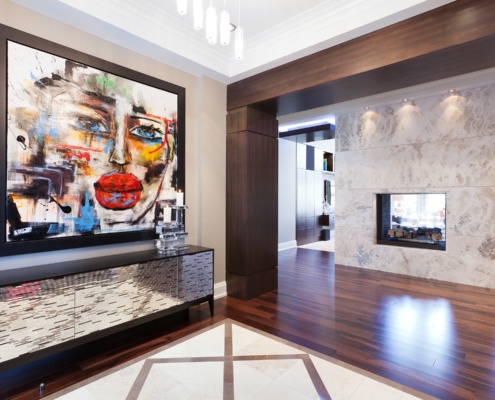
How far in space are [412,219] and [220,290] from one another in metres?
3.77

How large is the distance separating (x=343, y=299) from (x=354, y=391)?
1.85 meters

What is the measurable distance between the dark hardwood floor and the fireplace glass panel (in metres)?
0.88

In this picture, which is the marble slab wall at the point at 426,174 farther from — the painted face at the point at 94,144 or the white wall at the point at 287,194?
the painted face at the point at 94,144

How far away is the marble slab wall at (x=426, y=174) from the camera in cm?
442

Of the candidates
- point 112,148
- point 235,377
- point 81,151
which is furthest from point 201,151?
point 235,377

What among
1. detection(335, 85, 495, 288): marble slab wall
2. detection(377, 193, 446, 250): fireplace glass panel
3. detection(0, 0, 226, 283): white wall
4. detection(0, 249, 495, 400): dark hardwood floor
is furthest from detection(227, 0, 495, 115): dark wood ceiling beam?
detection(377, 193, 446, 250): fireplace glass panel

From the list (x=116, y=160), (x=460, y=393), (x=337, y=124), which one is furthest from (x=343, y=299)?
(x=337, y=124)

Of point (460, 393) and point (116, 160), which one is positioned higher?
point (116, 160)

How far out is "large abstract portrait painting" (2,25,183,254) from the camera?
2.32m

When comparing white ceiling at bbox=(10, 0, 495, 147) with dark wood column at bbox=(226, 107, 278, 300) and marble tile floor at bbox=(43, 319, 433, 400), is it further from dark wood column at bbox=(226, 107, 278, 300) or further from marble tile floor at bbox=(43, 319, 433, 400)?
marble tile floor at bbox=(43, 319, 433, 400)

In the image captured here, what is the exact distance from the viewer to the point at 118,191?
291 centimetres

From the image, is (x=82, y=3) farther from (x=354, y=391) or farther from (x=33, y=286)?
(x=354, y=391)

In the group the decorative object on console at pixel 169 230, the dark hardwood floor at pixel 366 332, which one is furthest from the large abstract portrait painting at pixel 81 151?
the dark hardwood floor at pixel 366 332

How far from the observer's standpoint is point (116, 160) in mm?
2891
